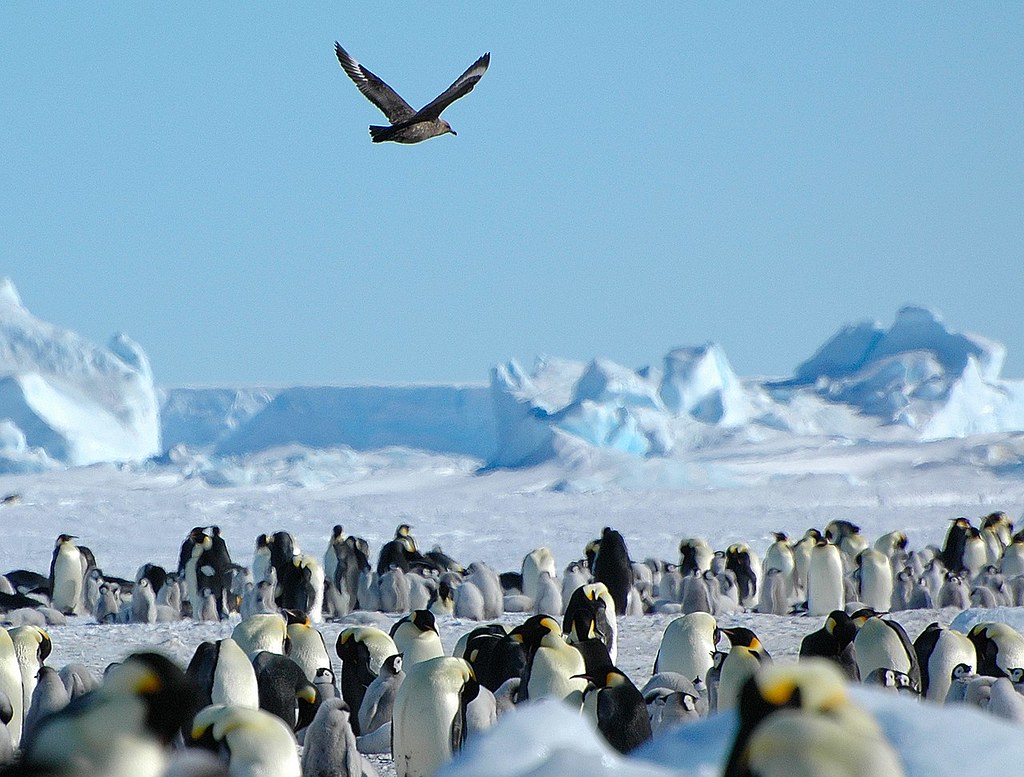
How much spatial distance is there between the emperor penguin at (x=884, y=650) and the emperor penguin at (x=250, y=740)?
10.5 ft

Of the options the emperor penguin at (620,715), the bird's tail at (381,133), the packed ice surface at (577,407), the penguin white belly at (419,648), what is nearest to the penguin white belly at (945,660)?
the emperor penguin at (620,715)

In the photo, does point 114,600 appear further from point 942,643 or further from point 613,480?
point 613,480

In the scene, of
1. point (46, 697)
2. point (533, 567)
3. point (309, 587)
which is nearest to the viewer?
point (46, 697)

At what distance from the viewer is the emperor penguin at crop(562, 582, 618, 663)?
20.6 feet

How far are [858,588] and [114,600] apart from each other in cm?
560

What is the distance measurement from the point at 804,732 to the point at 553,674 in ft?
12.2

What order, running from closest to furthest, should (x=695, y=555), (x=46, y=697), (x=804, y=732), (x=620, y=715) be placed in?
(x=804, y=732) < (x=620, y=715) < (x=46, y=697) < (x=695, y=555)

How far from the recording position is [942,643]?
6.08 meters

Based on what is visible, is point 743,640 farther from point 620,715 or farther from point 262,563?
point 262,563

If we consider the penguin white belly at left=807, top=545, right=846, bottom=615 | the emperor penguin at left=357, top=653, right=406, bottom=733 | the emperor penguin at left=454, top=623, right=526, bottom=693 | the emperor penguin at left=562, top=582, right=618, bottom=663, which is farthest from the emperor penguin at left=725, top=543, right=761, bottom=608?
the emperor penguin at left=357, top=653, right=406, bottom=733

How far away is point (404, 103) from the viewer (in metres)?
7.21

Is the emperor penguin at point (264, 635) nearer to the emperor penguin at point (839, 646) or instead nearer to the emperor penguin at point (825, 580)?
the emperor penguin at point (839, 646)

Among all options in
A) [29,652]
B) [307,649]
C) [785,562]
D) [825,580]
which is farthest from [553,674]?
[785,562]

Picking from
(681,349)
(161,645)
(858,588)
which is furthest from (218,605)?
(681,349)
